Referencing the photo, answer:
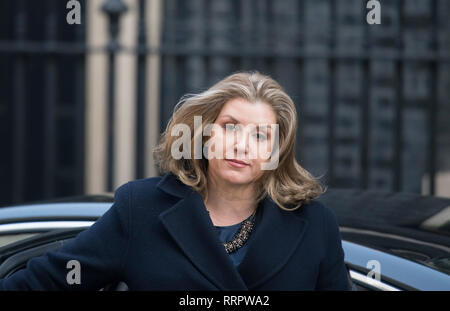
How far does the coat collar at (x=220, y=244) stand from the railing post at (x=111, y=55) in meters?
2.72

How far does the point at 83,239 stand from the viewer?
161 cm

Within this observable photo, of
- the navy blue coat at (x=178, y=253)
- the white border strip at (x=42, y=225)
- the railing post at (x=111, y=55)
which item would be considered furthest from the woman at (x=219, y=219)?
the railing post at (x=111, y=55)

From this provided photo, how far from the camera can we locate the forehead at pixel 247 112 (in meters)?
1.73

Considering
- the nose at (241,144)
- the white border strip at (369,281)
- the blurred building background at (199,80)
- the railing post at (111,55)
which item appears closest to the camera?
the white border strip at (369,281)

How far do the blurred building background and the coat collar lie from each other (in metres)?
2.72

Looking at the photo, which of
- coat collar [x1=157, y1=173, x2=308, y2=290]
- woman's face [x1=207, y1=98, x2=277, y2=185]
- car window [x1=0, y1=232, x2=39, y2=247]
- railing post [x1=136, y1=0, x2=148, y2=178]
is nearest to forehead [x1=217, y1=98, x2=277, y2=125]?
woman's face [x1=207, y1=98, x2=277, y2=185]

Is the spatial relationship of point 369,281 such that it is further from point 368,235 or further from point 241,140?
point 241,140

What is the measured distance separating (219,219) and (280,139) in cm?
26

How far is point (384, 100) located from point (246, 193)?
3.47 m

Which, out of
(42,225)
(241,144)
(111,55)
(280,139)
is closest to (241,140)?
(241,144)

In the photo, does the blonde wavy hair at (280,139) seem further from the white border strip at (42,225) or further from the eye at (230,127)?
the white border strip at (42,225)

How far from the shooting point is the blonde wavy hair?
1.77 meters

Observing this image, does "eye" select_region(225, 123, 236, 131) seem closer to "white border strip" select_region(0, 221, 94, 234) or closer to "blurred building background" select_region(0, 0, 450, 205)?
"white border strip" select_region(0, 221, 94, 234)
